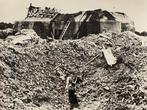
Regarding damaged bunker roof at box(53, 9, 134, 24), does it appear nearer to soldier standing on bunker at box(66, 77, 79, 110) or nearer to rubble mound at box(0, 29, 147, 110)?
rubble mound at box(0, 29, 147, 110)

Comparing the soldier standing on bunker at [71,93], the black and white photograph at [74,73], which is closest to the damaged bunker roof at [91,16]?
the black and white photograph at [74,73]

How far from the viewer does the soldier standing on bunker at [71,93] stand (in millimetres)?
16978

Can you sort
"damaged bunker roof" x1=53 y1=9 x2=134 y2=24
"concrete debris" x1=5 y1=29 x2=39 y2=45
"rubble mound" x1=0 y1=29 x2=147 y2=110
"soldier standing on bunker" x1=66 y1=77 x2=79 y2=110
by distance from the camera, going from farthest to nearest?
"damaged bunker roof" x1=53 y1=9 x2=134 y2=24
"concrete debris" x1=5 y1=29 x2=39 y2=45
"soldier standing on bunker" x1=66 y1=77 x2=79 y2=110
"rubble mound" x1=0 y1=29 x2=147 y2=110

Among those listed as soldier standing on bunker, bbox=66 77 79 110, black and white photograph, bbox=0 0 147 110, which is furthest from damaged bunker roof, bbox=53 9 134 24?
soldier standing on bunker, bbox=66 77 79 110

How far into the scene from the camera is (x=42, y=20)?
1078 inches

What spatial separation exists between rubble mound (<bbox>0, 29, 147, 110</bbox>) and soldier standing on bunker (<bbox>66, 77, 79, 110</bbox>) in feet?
0.70

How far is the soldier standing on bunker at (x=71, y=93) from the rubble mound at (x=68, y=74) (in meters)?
0.21

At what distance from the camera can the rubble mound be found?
15.7 meters

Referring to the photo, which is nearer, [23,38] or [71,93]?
[71,93]

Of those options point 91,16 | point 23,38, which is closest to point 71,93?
point 23,38

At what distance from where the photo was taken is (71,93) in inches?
692

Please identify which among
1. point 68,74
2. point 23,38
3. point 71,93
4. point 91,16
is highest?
point 91,16

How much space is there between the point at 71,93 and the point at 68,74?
176 cm

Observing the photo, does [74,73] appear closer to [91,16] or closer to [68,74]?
[68,74]
